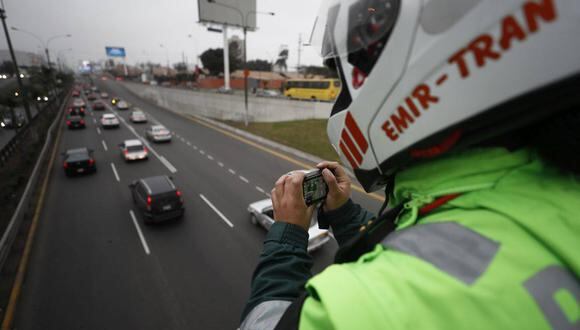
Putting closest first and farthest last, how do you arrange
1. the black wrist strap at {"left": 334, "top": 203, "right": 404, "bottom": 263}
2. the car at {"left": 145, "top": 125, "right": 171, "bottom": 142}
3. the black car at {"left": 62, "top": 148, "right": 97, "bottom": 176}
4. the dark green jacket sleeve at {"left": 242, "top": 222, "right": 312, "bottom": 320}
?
the black wrist strap at {"left": 334, "top": 203, "right": 404, "bottom": 263}
the dark green jacket sleeve at {"left": 242, "top": 222, "right": 312, "bottom": 320}
the black car at {"left": 62, "top": 148, "right": 97, "bottom": 176}
the car at {"left": 145, "top": 125, "right": 171, "bottom": 142}

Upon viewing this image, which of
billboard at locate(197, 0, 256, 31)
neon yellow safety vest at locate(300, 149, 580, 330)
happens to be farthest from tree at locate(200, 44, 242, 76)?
neon yellow safety vest at locate(300, 149, 580, 330)

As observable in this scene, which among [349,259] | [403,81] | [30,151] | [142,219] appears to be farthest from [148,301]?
[30,151]

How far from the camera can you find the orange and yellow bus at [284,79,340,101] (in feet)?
100

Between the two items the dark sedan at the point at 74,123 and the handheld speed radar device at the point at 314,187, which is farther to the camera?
the dark sedan at the point at 74,123

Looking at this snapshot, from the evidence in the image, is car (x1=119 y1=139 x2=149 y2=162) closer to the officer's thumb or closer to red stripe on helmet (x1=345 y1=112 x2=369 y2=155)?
the officer's thumb

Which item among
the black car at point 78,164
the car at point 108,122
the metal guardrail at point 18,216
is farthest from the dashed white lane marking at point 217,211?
the car at point 108,122

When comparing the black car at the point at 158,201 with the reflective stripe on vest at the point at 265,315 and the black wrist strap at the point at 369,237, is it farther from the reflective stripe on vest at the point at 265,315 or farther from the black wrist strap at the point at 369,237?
the black wrist strap at the point at 369,237

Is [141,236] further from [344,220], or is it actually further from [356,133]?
[356,133]

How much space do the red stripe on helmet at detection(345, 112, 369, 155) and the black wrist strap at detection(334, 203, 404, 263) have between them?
0.98 ft

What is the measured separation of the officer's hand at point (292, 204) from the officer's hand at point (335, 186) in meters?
0.28

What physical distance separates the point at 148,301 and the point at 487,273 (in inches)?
267

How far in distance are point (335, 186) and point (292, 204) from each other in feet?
1.41

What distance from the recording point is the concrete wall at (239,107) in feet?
87.7

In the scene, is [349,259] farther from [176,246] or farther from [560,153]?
[176,246]
